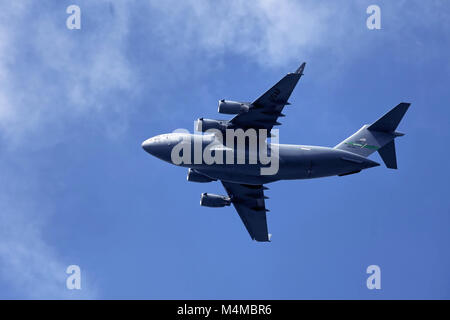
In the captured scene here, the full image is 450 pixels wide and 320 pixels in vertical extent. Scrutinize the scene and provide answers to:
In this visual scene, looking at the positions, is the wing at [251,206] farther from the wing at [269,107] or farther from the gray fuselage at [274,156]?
the wing at [269,107]

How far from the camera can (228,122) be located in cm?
3084

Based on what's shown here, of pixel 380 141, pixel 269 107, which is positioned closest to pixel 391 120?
pixel 380 141

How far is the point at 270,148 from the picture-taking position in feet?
100

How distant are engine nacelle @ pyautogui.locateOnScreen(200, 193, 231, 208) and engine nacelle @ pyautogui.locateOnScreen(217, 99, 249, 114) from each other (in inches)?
258

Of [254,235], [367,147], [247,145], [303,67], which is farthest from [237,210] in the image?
[303,67]

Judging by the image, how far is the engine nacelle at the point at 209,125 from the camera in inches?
1203

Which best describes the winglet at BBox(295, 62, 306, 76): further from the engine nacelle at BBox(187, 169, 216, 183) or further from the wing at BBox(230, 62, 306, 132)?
the engine nacelle at BBox(187, 169, 216, 183)

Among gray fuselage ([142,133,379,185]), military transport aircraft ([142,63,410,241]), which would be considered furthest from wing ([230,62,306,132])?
gray fuselage ([142,133,379,185])

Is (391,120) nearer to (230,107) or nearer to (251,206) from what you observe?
(230,107)

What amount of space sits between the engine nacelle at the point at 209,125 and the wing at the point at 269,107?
53 cm

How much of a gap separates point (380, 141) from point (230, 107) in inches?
332

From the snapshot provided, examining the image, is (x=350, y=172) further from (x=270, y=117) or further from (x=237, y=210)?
(x=237, y=210)

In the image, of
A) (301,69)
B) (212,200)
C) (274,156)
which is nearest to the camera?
(301,69)

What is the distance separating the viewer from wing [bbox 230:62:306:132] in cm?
2831
